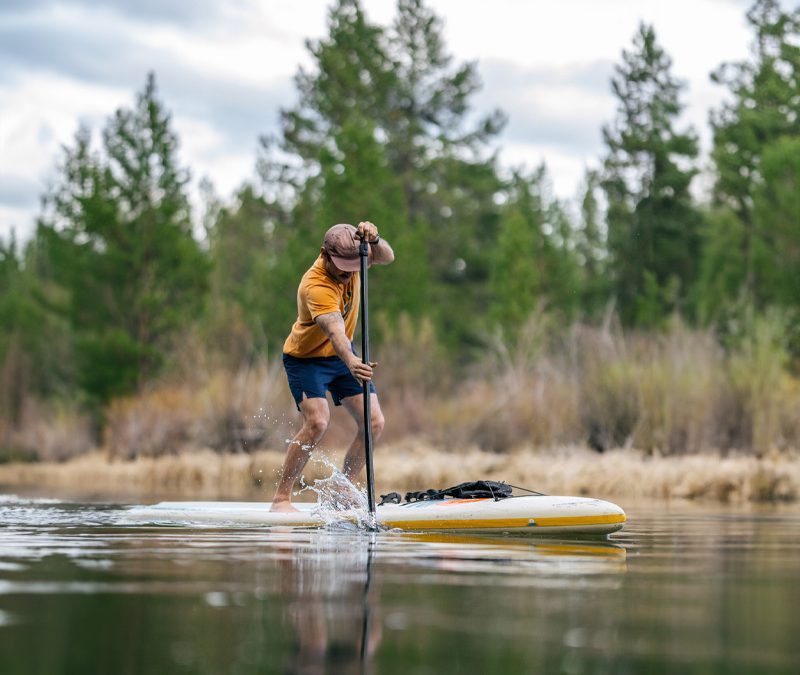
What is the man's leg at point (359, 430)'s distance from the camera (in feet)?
30.8

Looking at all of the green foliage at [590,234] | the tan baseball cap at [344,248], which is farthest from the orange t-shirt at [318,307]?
the green foliage at [590,234]

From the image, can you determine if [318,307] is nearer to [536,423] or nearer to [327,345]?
[327,345]

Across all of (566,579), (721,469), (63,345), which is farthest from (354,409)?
(63,345)

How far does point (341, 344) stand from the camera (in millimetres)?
8789

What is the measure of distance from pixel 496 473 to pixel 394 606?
14010mm

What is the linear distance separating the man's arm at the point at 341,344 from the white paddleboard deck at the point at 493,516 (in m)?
0.98

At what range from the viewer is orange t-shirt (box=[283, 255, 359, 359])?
9023mm

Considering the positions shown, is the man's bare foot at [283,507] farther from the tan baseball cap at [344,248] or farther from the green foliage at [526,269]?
the green foliage at [526,269]

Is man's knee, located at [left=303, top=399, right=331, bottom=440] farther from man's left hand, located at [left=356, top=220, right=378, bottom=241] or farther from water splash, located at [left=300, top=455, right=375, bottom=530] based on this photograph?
man's left hand, located at [left=356, top=220, right=378, bottom=241]

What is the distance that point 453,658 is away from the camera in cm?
379

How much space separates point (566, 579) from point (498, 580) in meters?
0.34

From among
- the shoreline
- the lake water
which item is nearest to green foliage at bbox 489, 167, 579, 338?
the shoreline

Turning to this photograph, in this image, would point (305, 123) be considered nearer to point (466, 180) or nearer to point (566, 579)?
point (466, 180)

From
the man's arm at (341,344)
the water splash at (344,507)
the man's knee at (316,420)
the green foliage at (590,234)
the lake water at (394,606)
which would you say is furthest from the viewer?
the green foliage at (590,234)
